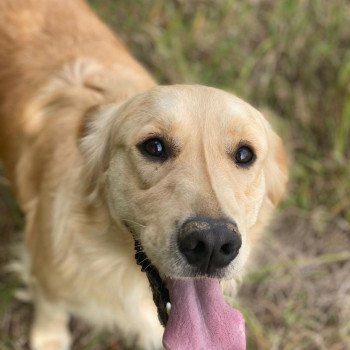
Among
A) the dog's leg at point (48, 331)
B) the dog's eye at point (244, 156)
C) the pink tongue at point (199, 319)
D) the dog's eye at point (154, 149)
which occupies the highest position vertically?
the dog's eye at point (154, 149)

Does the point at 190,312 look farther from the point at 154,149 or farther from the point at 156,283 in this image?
the point at 154,149

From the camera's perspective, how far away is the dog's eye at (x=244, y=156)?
Answer: 225 cm

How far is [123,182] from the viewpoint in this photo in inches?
88.7

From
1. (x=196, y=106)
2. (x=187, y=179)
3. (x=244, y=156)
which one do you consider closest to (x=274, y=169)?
(x=244, y=156)

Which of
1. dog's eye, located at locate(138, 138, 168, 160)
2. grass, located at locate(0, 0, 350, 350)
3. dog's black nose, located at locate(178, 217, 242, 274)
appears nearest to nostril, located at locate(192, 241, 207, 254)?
dog's black nose, located at locate(178, 217, 242, 274)

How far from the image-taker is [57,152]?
9.19 feet

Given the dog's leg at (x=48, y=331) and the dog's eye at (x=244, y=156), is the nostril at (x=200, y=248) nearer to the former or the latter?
the dog's eye at (x=244, y=156)

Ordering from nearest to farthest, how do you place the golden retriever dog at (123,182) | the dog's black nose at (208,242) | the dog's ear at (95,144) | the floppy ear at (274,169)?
1. the dog's black nose at (208,242)
2. the golden retriever dog at (123,182)
3. the dog's ear at (95,144)
4. the floppy ear at (274,169)

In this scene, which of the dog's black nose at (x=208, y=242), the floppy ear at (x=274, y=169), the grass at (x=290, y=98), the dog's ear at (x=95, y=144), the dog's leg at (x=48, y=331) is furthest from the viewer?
the grass at (x=290, y=98)

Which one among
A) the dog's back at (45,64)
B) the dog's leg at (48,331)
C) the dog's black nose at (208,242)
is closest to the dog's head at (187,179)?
the dog's black nose at (208,242)

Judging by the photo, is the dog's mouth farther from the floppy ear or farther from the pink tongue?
the floppy ear

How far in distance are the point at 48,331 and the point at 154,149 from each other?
1.63 metres

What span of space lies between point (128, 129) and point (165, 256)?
59 cm

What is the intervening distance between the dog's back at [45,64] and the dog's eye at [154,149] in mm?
728
